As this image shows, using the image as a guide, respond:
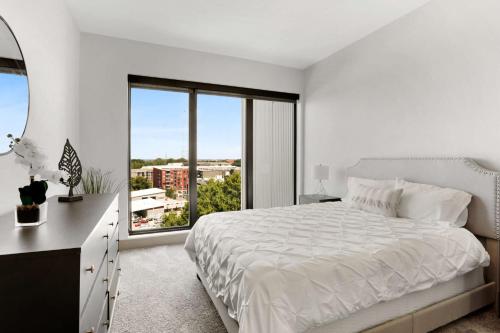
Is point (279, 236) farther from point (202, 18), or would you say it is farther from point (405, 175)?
point (202, 18)

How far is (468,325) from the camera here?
193cm

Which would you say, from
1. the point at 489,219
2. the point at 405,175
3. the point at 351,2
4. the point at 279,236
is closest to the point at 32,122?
the point at 279,236

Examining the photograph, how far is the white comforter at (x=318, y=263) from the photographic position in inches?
51.1

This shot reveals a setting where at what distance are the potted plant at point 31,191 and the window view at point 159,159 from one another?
2604mm

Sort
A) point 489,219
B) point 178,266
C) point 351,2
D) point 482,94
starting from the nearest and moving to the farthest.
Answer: point 489,219
point 482,94
point 351,2
point 178,266

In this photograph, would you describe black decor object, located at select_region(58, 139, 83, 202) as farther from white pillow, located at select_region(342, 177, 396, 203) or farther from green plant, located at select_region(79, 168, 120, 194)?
white pillow, located at select_region(342, 177, 396, 203)

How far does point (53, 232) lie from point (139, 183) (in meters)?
3.00

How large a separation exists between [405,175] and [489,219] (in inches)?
33.6

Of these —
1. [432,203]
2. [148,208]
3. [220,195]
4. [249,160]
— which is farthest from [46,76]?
[432,203]

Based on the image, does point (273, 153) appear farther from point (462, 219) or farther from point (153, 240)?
point (462, 219)

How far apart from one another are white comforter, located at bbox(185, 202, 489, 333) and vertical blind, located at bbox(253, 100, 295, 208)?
2.70m

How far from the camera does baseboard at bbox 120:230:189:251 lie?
3617mm

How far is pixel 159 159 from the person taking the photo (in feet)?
13.2

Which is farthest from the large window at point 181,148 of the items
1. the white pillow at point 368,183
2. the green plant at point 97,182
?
the white pillow at point 368,183
